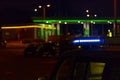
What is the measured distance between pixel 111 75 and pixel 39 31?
9172cm

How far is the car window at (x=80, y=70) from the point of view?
4724 millimetres

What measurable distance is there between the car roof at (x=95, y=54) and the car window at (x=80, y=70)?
0.08 metres

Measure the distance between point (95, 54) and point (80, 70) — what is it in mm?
517

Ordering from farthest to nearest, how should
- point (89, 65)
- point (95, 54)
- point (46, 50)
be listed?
point (46, 50)
point (89, 65)
point (95, 54)

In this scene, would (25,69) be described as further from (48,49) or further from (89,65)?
(89,65)

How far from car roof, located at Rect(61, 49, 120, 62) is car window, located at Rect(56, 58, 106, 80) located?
8 cm

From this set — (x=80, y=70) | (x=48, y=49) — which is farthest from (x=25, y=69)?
(x=80, y=70)

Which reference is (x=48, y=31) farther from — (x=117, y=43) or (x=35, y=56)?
(x=117, y=43)

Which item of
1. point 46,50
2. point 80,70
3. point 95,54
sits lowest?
point 46,50

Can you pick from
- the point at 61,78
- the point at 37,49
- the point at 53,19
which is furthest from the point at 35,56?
the point at 53,19

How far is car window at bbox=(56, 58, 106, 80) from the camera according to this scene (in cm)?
472

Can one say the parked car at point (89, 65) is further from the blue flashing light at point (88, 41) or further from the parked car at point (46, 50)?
the parked car at point (46, 50)

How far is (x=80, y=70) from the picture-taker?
16.1ft

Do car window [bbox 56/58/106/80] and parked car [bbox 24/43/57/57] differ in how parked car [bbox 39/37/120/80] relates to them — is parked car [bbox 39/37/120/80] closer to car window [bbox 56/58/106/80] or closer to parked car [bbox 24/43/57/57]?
car window [bbox 56/58/106/80]
